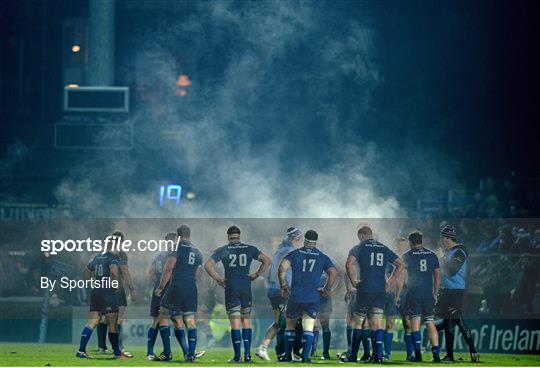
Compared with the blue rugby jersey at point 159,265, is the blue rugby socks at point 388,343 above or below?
below

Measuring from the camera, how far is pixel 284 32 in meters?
32.4

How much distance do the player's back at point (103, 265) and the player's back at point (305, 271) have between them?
118 inches

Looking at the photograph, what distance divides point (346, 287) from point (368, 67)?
12733 millimetres

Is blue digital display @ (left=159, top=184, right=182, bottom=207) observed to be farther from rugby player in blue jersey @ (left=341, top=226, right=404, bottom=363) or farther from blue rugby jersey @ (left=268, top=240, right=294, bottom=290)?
rugby player in blue jersey @ (left=341, top=226, right=404, bottom=363)

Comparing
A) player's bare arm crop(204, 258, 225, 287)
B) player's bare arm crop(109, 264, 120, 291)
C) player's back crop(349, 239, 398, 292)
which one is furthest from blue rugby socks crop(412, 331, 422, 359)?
player's bare arm crop(109, 264, 120, 291)

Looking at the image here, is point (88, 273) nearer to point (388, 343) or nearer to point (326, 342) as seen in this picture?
point (326, 342)

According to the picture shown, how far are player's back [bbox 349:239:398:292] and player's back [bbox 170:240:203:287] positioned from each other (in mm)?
2554

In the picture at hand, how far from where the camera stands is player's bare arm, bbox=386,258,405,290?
19.5 m

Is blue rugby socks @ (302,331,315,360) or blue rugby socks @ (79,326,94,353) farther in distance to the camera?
blue rugby socks @ (79,326,94,353)

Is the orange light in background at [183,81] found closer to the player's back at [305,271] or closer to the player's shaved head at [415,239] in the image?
the player's shaved head at [415,239]

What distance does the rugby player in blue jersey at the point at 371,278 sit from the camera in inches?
768

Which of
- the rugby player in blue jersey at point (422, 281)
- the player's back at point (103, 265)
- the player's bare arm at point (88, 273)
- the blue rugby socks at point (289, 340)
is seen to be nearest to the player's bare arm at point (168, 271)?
the player's back at point (103, 265)

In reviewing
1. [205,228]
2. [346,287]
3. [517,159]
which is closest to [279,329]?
[346,287]

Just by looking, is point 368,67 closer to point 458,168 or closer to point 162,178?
point 458,168
